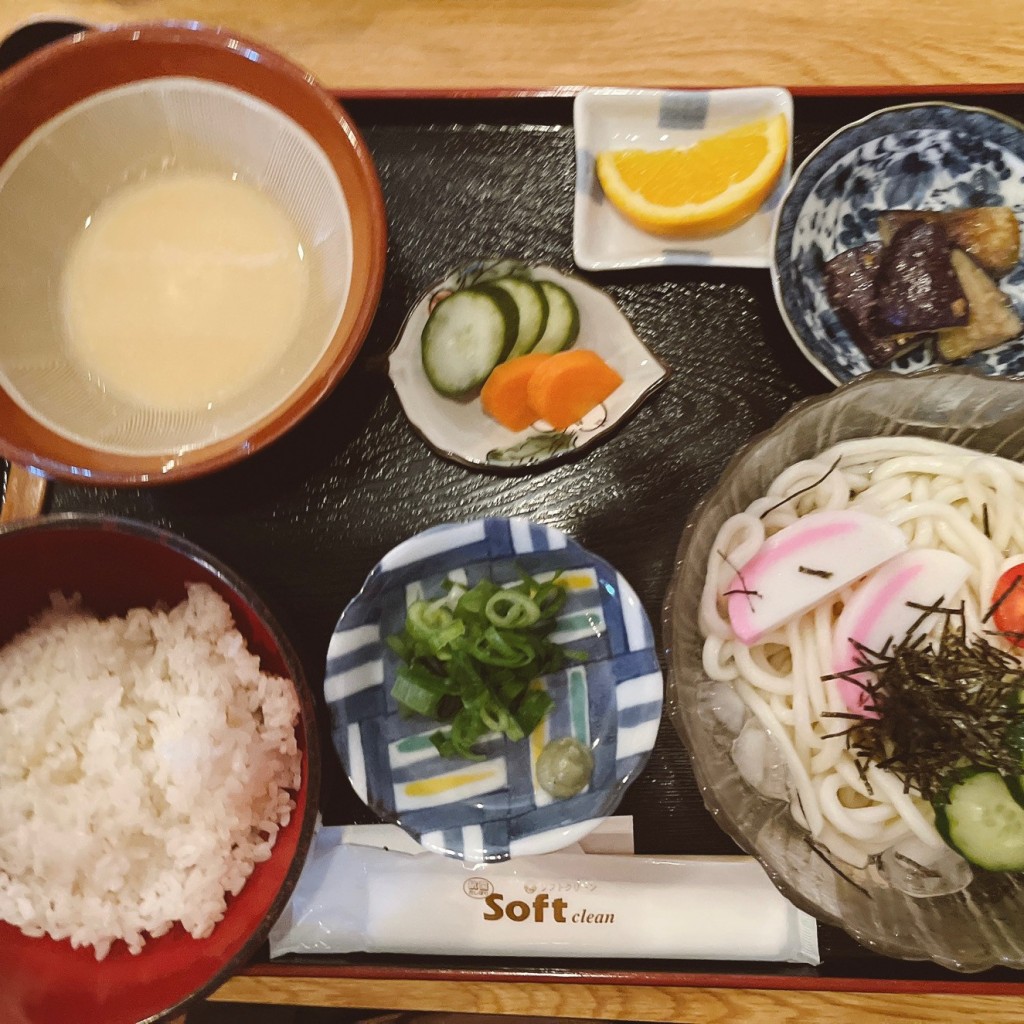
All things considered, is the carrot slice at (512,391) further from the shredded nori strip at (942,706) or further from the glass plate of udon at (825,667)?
the shredded nori strip at (942,706)

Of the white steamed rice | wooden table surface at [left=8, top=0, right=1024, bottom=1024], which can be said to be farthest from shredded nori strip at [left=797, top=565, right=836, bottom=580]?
wooden table surface at [left=8, top=0, right=1024, bottom=1024]

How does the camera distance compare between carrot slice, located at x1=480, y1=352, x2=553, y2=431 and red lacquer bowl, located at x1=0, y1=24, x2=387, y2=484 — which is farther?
carrot slice, located at x1=480, y1=352, x2=553, y2=431

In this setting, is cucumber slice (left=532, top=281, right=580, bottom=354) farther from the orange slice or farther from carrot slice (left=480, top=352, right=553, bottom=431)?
the orange slice

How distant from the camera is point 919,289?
4.88ft

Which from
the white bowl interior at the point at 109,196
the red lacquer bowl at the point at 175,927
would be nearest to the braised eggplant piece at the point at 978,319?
the white bowl interior at the point at 109,196

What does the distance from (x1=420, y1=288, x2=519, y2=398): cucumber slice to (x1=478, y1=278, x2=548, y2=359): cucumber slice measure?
0.5 inches

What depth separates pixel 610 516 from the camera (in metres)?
1.58

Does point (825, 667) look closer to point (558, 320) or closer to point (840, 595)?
point (840, 595)

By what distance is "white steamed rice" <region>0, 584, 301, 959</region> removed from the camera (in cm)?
135

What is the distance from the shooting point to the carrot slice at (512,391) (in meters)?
1.54

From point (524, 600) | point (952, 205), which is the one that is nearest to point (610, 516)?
point (524, 600)

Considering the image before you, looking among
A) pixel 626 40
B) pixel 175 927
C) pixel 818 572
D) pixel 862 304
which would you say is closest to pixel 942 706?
pixel 818 572

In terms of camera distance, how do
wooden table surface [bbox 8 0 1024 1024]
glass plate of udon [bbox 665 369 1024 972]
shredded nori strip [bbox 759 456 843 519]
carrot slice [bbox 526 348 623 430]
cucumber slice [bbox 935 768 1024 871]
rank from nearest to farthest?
cucumber slice [bbox 935 768 1024 871] → glass plate of udon [bbox 665 369 1024 972] → shredded nori strip [bbox 759 456 843 519] → carrot slice [bbox 526 348 623 430] → wooden table surface [bbox 8 0 1024 1024]

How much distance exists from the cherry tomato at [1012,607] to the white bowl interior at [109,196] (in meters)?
1.27
